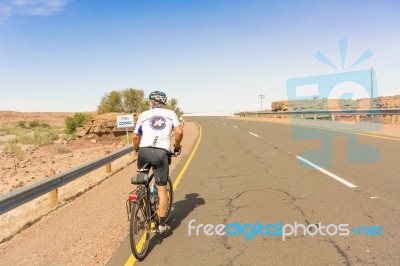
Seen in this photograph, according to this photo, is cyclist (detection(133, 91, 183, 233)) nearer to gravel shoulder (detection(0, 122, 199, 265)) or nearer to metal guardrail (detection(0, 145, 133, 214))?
gravel shoulder (detection(0, 122, 199, 265))

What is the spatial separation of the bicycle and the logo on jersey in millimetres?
569

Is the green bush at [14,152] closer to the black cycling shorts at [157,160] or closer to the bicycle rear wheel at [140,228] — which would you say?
the black cycling shorts at [157,160]

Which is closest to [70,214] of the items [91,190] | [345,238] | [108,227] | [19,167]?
[108,227]

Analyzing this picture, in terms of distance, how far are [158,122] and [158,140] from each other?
0.87ft

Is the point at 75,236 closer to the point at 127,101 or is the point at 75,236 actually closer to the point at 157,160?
the point at 157,160

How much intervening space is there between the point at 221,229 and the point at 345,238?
1.79 metres

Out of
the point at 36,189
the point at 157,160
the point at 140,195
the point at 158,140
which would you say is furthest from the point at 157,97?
the point at 36,189

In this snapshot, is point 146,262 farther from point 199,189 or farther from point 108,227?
point 199,189

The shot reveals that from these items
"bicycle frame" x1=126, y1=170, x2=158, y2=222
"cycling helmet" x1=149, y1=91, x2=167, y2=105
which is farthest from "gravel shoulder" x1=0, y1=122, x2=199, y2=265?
"cycling helmet" x1=149, y1=91, x2=167, y2=105

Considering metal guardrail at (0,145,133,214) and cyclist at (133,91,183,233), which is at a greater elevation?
cyclist at (133,91,183,233)

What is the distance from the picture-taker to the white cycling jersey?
5535 millimetres

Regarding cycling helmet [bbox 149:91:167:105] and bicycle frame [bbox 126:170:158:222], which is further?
cycling helmet [bbox 149:91:167:105]

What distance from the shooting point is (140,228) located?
5113 millimetres

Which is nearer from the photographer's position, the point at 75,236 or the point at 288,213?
the point at 75,236
